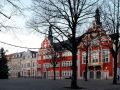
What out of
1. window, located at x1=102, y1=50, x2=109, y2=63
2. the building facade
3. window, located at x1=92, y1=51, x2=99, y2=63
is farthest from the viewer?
the building facade

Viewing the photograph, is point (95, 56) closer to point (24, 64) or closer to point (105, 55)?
point (105, 55)

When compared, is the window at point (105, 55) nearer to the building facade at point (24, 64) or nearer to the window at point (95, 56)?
the window at point (95, 56)

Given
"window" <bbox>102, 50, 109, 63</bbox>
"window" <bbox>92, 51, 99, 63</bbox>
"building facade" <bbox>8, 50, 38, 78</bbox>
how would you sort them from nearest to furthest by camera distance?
"window" <bbox>102, 50, 109, 63</bbox> < "window" <bbox>92, 51, 99, 63</bbox> < "building facade" <bbox>8, 50, 38, 78</bbox>

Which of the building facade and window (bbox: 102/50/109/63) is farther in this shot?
the building facade

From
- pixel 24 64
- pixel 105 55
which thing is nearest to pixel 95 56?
pixel 105 55

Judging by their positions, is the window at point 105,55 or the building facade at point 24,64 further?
the building facade at point 24,64

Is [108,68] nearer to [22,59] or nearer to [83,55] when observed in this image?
[83,55]

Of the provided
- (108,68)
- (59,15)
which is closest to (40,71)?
(108,68)

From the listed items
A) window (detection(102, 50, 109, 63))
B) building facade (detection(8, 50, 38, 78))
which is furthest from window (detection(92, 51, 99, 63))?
building facade (detection(8, 50, 38, 78))

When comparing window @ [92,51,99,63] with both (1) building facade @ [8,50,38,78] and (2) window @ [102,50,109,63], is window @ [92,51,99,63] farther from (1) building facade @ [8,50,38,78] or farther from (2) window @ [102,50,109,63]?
(1) building facade @ [8,50,38,78]

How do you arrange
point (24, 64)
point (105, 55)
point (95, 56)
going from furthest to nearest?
1. point (24, 64)
2. point (95, 56)
3. point (105, 55)

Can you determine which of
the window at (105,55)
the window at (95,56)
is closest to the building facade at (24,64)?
the window at (95,56)

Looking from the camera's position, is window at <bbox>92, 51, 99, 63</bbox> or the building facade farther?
the building facade

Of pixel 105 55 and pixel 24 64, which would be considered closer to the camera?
pixel 105 55
